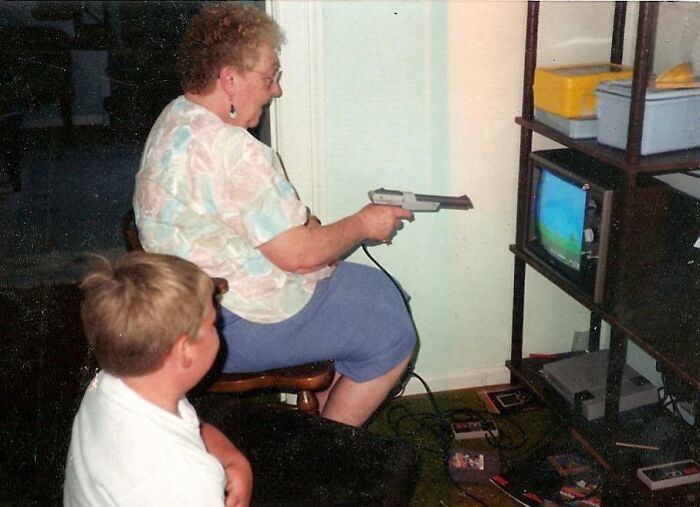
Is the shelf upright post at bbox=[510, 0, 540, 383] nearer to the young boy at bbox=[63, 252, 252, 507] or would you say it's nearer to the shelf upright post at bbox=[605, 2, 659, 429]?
the shelf upright post at bbox=[605, 2, 659, 429]

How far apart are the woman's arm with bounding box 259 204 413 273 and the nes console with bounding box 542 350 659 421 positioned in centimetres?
76

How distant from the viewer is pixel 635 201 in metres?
1.80

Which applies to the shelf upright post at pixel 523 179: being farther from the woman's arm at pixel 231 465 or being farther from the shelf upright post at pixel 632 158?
the woman's arm at pixel 231 465

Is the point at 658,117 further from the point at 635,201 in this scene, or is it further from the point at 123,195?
the point at 123,195

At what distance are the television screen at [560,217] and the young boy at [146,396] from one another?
3.51 ft

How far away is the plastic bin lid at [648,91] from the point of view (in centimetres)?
167

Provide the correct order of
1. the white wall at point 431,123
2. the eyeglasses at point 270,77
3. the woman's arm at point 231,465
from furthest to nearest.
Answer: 1. the white wall at point 431,123
2. the eyeglasses at point 270,77
3. the woman's arm at point 231,465

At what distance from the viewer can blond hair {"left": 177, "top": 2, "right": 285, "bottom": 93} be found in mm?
1683

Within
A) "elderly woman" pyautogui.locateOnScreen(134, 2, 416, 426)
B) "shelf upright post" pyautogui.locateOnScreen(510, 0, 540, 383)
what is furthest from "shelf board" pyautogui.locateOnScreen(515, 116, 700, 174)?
"elderly woman" pyautogui.locateOnScreen(134, 2, 416, 426)

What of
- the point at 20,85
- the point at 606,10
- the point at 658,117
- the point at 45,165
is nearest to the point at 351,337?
the point at 658,117

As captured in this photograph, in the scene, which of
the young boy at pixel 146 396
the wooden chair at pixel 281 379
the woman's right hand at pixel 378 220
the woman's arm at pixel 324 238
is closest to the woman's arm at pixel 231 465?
the young boy at pixel 146 396

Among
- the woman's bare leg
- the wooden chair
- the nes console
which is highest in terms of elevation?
the wooden chair

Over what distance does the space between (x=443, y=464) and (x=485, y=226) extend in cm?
75

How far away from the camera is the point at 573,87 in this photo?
1.89 meters
